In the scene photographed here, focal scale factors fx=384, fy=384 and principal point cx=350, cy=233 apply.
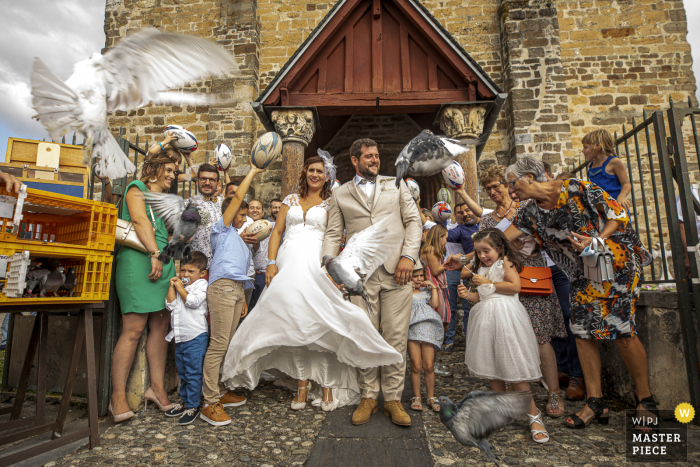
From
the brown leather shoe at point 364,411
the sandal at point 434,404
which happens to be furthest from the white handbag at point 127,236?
the sandal at point 434,404

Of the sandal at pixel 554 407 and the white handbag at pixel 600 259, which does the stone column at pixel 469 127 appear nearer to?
the white handbag at pixel 600 259

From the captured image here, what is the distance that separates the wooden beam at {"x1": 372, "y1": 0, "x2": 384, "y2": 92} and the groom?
10.8 ft

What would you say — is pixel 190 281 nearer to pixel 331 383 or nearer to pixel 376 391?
pixel 331 383

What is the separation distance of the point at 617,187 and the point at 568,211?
104cm

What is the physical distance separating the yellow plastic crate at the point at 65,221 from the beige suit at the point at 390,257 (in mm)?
1481

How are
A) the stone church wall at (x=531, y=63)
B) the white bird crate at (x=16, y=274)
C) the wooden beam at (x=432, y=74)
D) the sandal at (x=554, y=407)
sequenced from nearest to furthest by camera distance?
the white bird crate at (x=16, y=274) → the sandal at (x=554, y=407) → the wooden beam at (x=432, y=74) → the stone church wall at (x=531, y=63)

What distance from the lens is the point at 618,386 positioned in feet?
9.79

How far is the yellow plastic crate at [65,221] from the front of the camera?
7.12 feet

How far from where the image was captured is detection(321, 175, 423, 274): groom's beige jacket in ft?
9.17

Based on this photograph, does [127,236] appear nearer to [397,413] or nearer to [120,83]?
[120,83]

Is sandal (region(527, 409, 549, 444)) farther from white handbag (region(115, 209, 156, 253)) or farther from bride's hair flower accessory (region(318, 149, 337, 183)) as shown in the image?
white handbag (region(115, 209, 156, 253))

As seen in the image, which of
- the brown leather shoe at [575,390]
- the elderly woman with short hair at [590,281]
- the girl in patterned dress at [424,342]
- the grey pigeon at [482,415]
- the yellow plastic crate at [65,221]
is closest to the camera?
the grey pigeon at [482,415]

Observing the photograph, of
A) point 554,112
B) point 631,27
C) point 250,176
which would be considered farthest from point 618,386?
point 631,27

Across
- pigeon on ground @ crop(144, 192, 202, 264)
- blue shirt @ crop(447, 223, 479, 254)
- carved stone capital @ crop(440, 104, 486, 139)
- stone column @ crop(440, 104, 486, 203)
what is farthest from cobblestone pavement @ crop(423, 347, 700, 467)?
carved stone capital @ crop(440, 104, 486, 139)
